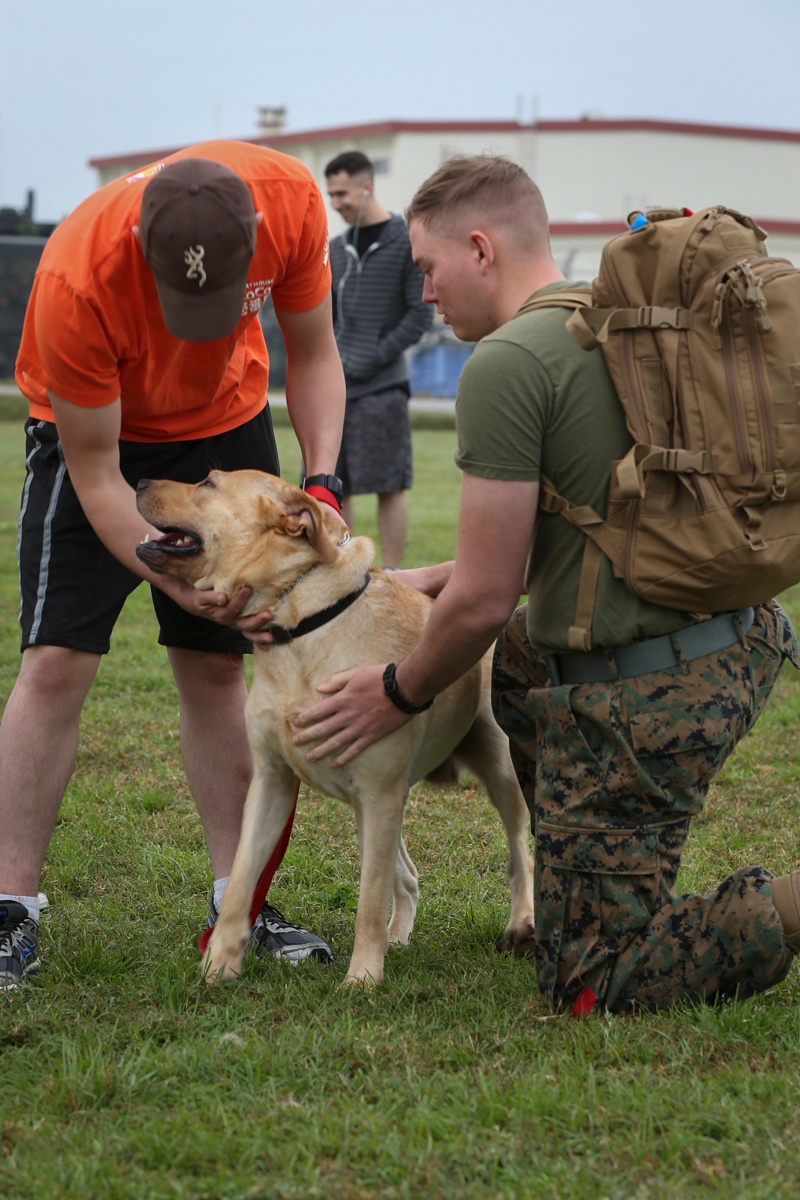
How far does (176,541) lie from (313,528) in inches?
15.4

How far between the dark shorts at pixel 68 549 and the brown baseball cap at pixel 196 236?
0.67 metres

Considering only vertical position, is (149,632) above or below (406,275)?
below

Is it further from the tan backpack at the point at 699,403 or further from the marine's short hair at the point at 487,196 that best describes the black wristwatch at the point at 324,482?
the tan backpack at the point at 699,403

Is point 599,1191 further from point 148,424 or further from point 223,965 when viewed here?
point 148,424

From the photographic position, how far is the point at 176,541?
3434mm

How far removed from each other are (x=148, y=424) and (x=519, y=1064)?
205 centimetres

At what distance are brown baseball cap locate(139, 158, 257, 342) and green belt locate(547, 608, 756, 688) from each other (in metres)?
1.30

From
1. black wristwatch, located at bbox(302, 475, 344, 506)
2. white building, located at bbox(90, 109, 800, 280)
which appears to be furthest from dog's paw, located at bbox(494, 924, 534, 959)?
white building, located at bbox(90, 109, 800, 280)

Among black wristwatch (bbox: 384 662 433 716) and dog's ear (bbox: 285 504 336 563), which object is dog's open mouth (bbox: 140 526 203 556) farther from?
black wristwatch (bbox: 384 662 433 716)

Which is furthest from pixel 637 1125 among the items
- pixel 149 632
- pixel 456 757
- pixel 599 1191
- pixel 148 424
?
pixel 149 632

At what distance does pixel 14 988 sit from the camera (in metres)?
3.26

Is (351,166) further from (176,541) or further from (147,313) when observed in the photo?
(176,541)

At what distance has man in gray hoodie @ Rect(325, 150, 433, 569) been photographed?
880 cm

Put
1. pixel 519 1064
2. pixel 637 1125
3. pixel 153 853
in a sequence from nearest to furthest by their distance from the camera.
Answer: pixel 637 1125 → pixel 519 1064 → pixel 153 853
